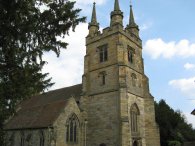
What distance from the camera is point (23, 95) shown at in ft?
38.7

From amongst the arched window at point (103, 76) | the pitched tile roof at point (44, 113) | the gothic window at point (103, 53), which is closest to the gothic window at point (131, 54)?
the gothic window at point (103, 53)

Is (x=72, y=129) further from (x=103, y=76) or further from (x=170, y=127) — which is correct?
(x=170, y=127)

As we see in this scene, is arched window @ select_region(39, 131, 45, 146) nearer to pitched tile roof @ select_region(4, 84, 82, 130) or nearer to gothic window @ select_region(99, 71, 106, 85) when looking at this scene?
pitched tile roof @ select_region(4, 84, 82, 130)

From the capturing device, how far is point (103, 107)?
27844 millimetres

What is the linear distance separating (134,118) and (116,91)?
3.91 metres

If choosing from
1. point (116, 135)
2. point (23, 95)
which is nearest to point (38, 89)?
point (23, 95)

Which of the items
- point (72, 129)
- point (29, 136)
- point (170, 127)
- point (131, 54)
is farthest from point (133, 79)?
point (170, 127)

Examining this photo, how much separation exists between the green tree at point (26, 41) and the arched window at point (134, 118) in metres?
16.9

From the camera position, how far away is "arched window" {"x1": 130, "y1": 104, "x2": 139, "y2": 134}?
28.0 meters

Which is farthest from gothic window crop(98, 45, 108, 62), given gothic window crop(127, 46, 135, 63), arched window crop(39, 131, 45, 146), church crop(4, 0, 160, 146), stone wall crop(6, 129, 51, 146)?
arched window crop(39, 131, 45, 146)

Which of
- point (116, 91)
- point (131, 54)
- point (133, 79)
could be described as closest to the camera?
point (116, 91)

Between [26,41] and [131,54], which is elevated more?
[131,54]

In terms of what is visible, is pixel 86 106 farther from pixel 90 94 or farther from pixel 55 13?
pixel 55 13

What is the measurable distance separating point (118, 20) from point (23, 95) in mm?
20383
